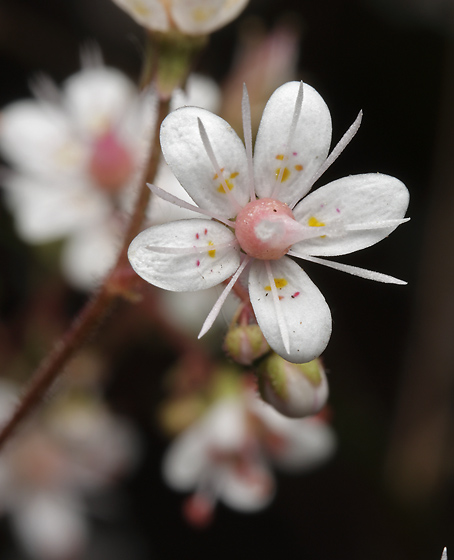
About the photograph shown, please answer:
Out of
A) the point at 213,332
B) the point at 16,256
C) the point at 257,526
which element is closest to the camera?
the point at 213,332

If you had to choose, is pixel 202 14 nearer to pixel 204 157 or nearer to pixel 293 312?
pixel 204 157

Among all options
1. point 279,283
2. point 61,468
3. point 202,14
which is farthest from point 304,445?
point 202,14

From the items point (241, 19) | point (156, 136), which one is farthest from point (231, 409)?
point (241, 19)

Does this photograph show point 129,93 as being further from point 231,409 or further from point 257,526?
point 257,526

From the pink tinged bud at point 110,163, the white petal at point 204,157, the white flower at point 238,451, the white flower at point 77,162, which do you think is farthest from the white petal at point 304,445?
the white petal at point 204,157

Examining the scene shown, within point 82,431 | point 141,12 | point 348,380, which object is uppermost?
point 141,12

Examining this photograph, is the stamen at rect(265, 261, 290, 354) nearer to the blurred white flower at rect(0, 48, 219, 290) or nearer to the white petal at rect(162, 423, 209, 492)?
the white petal at rect(162, 423, 209, 492)
